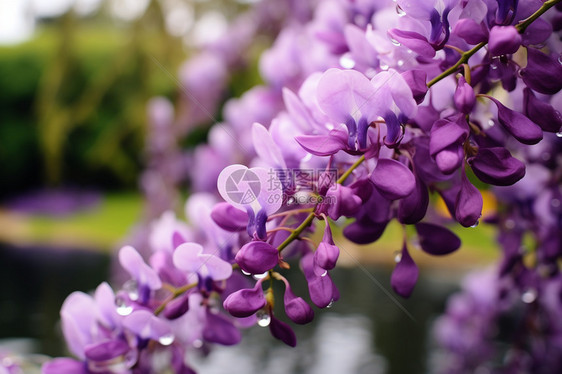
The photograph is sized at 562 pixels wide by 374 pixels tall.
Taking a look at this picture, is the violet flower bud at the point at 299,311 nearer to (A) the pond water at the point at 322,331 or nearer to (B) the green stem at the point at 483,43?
(B) the green stem at the point at 483,43

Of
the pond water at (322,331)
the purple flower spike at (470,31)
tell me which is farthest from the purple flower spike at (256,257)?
the pond water at (322,331)

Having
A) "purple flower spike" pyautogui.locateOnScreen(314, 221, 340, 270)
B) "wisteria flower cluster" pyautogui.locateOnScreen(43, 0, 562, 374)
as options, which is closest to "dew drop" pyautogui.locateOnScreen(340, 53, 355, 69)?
"wisteria flower cluster" pyautogui.locateOnScreen(43, 0, 562, 374)

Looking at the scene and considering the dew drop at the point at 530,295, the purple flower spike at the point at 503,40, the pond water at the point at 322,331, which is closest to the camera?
the purple flower spike at the point at 503,40

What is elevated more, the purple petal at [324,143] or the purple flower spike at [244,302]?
the purple petal at [324,143]

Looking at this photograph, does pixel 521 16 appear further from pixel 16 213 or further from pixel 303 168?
pixel 16 213

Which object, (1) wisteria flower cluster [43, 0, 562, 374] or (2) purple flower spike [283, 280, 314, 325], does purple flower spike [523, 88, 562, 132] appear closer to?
(1) wisteria flower cluster [43, 0, 562, 374]

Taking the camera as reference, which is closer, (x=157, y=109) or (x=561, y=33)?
(x=561, y=33)

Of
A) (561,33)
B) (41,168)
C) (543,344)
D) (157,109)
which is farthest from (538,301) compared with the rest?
(41,168)
